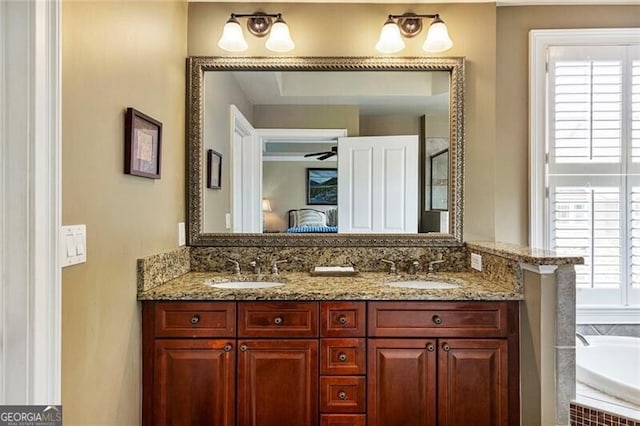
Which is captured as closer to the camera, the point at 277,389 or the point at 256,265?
the point at 277,389

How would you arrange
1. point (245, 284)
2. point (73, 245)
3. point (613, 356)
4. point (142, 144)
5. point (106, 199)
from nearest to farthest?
point (73, 245) → point (106, 199) → point (142, 144) → point (245, 284) → point (613, 356)

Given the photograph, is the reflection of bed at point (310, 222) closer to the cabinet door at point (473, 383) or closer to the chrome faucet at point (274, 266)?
the chrome faucet at point (274, 266)

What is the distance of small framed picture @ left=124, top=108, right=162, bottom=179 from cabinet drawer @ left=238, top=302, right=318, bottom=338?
73 cm

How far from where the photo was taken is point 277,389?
67.6 inches

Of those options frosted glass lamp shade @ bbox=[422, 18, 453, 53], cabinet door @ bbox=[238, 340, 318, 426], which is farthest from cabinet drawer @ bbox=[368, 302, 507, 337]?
frosted glass lamp shade @ bbox=[422, 18, 453, 53]

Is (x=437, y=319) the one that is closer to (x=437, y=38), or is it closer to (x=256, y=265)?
(x=256, y=265)

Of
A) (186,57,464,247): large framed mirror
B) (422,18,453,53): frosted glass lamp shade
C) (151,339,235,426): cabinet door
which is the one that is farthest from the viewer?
(186,57,464,247): large framed mirror

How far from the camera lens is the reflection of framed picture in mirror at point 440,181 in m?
2.31

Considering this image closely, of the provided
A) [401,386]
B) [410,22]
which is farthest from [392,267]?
[410,22]

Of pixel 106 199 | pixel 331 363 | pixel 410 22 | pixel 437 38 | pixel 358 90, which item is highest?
pixel 410 22

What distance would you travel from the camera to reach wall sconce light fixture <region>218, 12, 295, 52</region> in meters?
2.21

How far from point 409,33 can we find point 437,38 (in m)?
0.17

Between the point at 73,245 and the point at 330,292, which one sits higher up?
the point at 73,245

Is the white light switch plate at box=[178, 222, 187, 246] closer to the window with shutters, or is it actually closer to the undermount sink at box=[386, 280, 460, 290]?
the undermount sink at box=[386, 280, 460, 290]
